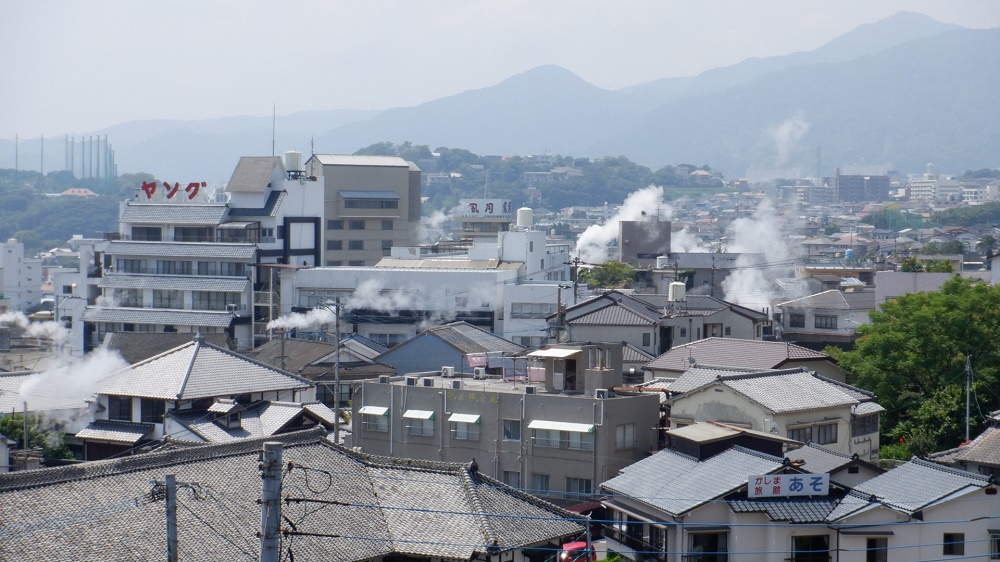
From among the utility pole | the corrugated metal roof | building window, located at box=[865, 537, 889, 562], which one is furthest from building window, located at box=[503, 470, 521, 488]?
the corrugated metal roof

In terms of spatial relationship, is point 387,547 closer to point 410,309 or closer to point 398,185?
point 410,309

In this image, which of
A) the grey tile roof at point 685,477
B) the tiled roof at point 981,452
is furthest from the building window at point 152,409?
the tiled roof at point 981,452

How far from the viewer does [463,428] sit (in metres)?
25.2

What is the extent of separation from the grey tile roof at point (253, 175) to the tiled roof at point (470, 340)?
47.1 ft

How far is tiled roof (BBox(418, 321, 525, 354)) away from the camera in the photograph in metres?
36.4

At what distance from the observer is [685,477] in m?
19.5

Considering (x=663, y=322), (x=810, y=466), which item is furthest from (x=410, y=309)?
(x=810, y=466)

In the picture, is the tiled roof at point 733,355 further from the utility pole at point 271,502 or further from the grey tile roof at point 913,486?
the utility pole at point 271,502

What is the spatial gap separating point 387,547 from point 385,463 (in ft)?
8.18

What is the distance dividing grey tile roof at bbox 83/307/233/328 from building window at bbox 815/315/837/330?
22.3m

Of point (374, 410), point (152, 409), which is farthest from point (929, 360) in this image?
point (152, 409)

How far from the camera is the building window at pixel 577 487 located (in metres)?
23.4

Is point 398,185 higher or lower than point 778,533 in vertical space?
higher

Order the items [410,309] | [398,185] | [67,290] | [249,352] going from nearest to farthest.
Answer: [249,352] < [410,309] < [67,290] < [398,185]
